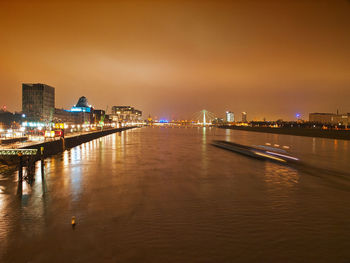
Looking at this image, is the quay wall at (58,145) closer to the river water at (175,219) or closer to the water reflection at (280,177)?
the river water at (175,219)

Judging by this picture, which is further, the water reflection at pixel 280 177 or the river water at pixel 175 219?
the water reflection at pixel 280 177

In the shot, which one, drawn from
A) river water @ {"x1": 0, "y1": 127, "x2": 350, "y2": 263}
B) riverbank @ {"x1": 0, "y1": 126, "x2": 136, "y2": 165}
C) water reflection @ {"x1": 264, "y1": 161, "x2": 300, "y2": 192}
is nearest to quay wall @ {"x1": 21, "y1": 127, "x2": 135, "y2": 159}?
riverbank @ {"x1": 0, "y1": 126, "x2": 136, "y2": 165}

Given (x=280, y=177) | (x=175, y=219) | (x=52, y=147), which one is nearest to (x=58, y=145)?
(x=52, y=147)

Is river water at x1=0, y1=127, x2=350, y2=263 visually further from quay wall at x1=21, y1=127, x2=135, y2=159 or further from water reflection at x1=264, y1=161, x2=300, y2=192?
quay wall at x1=21, y1=127, x2=135, y2=159

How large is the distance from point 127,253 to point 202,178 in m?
10.4

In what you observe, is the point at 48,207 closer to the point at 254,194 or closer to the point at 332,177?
the point at 254,194

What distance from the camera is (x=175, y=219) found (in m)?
9.31

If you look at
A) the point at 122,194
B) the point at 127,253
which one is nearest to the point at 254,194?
the point at 122,194

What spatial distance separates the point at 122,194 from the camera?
508 inches

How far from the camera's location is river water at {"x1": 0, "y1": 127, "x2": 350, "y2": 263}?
22.7ft

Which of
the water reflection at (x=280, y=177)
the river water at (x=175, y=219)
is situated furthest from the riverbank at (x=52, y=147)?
the water reflection at (x=280, y=177)

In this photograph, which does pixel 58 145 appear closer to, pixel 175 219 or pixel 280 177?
pixel 280 177

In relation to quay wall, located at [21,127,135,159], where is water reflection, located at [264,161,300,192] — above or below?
below

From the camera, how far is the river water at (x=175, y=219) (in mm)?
6918
